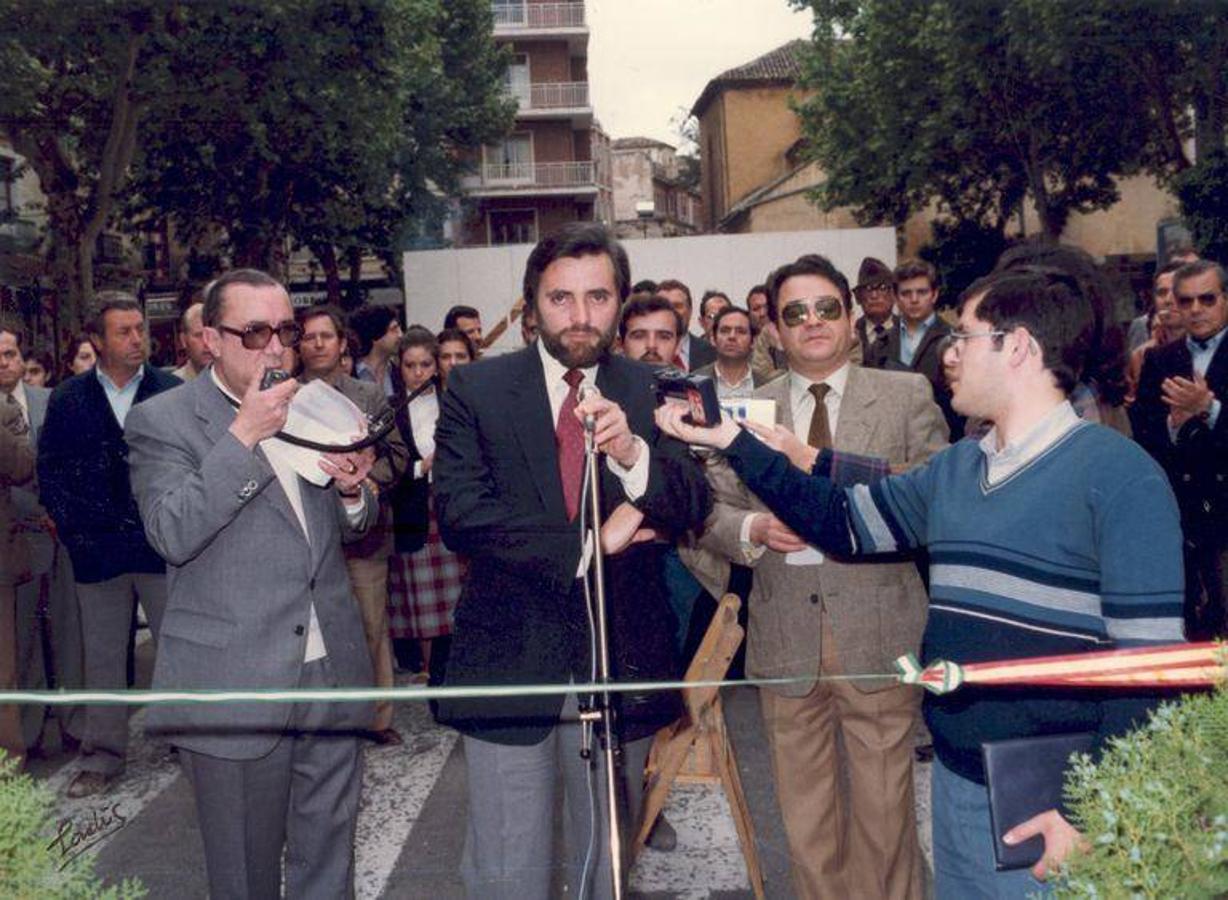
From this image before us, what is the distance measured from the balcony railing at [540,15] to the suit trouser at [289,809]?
62177 millimetres

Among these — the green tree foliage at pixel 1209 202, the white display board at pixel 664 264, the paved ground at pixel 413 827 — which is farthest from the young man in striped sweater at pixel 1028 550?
the green tree foliage at pixel 1209 202

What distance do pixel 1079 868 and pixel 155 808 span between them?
16.6 feet

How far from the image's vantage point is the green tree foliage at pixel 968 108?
24344mm

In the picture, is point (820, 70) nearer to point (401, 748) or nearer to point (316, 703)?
point (401, 748)

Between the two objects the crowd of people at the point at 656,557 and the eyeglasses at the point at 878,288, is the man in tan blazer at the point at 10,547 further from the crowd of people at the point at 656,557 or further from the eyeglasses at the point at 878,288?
the eyeglasses at the point at 878,288

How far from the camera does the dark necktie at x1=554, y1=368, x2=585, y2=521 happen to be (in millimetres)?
3227

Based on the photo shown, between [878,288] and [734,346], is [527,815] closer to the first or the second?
[734,346]

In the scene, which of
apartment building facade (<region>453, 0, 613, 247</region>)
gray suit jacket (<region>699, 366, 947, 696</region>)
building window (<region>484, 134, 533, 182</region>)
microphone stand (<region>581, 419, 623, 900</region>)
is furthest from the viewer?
building window (<region>484, 134, 533, 182</region>)

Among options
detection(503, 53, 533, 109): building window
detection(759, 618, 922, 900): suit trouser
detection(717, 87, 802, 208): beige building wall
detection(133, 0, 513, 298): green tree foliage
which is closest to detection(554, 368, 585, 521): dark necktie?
detection(759, 618, 922, 900): suit trouser

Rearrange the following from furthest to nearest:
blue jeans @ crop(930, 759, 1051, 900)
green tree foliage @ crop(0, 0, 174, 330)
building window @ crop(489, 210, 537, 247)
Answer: building window @ crop(489, 210, 537, 247), green tree foliage @ crop(0, 0, 174, 330), blue jeans @ crop(930, 759, 1051, 900)

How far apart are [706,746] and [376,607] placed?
8.82 ft

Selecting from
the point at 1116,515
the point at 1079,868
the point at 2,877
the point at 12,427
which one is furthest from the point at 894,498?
the point at 12,427

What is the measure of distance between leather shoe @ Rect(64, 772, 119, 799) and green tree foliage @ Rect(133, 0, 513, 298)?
15.6 meters

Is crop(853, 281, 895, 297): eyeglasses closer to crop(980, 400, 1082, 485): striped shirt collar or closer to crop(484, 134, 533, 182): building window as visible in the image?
crop(980, 400, 1082, 485): striped shirt collar
